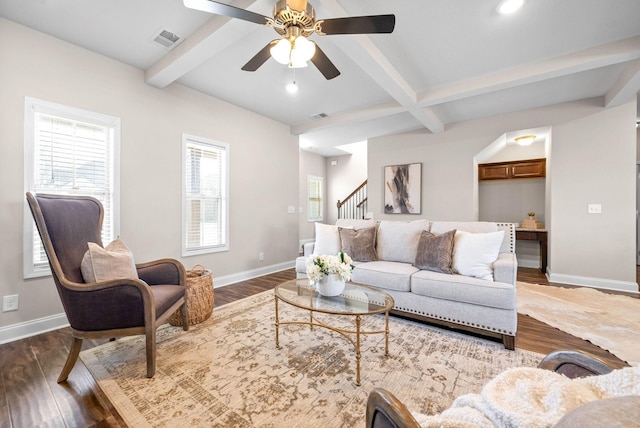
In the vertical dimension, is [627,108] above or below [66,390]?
above

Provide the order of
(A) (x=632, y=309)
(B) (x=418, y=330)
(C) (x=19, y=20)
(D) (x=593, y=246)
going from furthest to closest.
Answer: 1. (D) (x=593, y=246)
2. (A) (x=632, y=309)
3. (B) (x=418, y=330)
4. (C) (x=19, y=20)

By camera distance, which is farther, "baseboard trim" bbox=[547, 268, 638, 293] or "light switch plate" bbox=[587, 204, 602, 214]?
"light switch plate" bbox=[587, 204, 602, 214]

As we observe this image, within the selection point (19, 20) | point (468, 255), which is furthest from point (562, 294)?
point (19, 20)

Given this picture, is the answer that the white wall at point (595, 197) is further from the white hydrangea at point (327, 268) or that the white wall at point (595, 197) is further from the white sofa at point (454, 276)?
the white hydrangea at point (327, 268)

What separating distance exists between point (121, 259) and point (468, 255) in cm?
295

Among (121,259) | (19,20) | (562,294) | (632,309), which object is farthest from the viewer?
(562,294)

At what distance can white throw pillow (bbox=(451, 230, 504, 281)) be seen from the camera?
8.07 ft

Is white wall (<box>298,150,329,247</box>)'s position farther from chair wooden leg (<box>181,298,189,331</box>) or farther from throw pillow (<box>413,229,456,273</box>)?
chair wooden leg (<box>181,298,189,331</box>)

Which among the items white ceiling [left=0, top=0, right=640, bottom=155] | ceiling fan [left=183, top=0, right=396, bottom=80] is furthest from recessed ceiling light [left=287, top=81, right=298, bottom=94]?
ceiling fan [left=183, top=0, right=396, bottom=80]

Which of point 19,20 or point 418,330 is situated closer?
point 19,20

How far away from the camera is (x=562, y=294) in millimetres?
3463

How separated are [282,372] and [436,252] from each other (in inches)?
71.4

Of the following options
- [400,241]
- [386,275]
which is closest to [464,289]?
[386,275]

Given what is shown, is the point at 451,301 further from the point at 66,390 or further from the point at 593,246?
the point at 593,246
